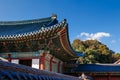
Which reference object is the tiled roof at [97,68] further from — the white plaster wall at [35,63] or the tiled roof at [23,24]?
the white plaster wall at [35,63]

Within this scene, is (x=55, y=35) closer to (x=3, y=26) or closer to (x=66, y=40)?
(x=66, y=40)

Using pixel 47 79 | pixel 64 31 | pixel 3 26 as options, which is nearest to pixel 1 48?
pixel 64 31

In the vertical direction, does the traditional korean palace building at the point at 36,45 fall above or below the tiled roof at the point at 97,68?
above

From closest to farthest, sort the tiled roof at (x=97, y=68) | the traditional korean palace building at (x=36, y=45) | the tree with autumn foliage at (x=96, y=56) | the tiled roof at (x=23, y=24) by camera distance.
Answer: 1. the traditional korean palace building at (x=36, y=45)
2. the tiled roof at (x=23, y=24)
3. the tiled roof at (x=97, y=68)
4. the tree with autumn foliage at (x=96, y=56)

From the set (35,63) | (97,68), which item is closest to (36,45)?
(35,63)

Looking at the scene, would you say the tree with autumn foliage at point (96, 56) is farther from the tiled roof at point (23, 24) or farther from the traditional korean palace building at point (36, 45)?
the traditional korean palace building at point (36, 45)

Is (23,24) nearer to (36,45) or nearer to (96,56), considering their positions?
(36,45)

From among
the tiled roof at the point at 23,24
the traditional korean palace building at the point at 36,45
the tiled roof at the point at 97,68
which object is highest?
the tiled roof at the point at 23,24

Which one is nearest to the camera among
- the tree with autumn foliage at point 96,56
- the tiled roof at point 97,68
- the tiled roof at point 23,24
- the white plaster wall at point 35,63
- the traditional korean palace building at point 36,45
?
the traditional korean palace building at point 36,45

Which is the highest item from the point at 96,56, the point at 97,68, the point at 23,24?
the point at 23,24

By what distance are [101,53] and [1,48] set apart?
42.5 meters

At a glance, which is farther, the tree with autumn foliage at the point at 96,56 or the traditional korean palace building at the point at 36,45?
the tree with autumn foliage at the point at 96,56

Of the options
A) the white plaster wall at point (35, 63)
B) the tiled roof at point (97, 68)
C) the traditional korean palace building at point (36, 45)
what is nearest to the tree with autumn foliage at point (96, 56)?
the tiled roof at point (97, 68)

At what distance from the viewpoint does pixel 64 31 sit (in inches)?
610
